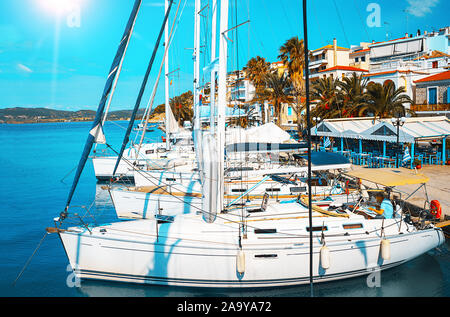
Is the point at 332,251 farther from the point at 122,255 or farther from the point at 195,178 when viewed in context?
the point at 195,178

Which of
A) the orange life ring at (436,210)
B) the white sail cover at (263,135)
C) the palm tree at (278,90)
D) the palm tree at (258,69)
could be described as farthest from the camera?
the palm tree at (258,69)

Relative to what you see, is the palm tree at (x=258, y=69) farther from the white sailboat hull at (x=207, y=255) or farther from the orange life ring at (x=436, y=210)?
the white sailboat hull at (x=207, y=255)

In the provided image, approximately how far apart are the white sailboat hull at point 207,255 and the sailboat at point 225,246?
0.09ft

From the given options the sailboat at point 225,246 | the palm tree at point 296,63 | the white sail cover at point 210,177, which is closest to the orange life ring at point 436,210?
the sailboat at point 225,246

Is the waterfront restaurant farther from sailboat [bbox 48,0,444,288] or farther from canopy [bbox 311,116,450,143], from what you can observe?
sailboat [bbox 48,0,444,288]

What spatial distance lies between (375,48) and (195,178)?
50.4 meters

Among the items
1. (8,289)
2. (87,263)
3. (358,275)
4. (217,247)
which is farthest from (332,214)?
(8,289)

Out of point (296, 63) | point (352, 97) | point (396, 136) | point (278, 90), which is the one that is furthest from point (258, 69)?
point (396, 136)

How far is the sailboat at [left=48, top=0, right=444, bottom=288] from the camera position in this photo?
899 cm

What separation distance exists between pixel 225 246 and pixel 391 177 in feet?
20.0

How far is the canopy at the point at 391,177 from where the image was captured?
34.4 feet

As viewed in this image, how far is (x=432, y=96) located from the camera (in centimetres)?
3297

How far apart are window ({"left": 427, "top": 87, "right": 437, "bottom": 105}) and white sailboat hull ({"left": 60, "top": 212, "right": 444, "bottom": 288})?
2857cm

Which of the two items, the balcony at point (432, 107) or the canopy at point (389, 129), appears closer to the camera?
the canopy at point (389, 129)
